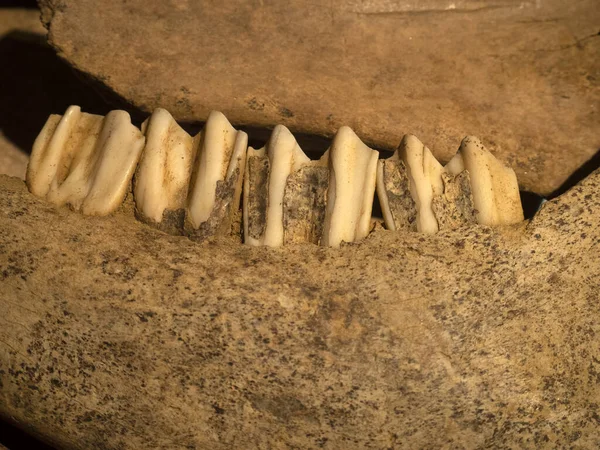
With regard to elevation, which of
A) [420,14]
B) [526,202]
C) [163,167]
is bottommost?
[163,167]

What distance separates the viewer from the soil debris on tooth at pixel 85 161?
1.27 metres

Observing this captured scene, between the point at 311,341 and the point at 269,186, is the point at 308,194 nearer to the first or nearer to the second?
the point at 269,186

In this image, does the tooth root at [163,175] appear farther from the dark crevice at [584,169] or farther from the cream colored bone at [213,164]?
the dark crevice at [584,169]

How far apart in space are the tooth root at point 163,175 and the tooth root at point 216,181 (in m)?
0.02

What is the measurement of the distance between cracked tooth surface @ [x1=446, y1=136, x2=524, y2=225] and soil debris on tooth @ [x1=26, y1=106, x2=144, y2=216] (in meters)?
0.61

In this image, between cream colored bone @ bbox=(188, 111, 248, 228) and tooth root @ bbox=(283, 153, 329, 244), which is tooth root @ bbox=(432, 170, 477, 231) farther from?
cream colored bone @ bbox=(188, 111, 248, 228)

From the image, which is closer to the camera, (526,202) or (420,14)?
(420,14)

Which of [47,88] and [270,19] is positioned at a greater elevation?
[270,19]

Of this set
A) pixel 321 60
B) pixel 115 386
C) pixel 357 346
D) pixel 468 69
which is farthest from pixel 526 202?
pixel 115 386

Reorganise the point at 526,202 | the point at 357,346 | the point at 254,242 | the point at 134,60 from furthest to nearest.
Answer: the point at 526,202 → the point at 134,60 → the point at 254,242 → the point at 357,346

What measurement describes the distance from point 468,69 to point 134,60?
740mm

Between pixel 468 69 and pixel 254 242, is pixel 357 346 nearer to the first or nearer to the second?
pixel 254 242

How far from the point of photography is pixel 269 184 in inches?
49.9

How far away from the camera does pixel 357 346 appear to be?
3.62 ft
